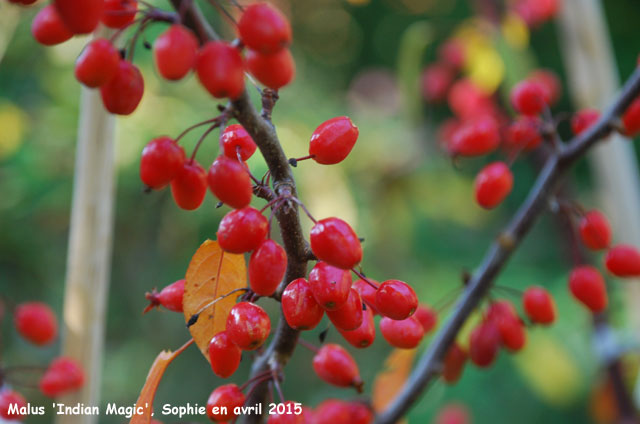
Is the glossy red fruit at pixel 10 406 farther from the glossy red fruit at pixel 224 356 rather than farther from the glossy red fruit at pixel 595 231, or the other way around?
the glossy red fruit at pixel 595 231

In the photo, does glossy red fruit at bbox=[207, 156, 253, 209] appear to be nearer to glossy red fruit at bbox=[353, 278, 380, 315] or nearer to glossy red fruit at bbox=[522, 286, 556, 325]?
glossy red fruit at bbox=[353, 278, 380, 315]

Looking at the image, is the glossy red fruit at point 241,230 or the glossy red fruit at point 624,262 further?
the glossy red fruit at point 624,262

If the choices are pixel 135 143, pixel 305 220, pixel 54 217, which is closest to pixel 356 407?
pixel 305 220

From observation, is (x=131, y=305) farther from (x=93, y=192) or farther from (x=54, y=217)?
(x=93, y=192)

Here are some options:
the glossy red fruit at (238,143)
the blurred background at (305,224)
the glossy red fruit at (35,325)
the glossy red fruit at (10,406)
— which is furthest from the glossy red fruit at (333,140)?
the blurred background at (305,224)

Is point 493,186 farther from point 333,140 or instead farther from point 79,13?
point 79,13

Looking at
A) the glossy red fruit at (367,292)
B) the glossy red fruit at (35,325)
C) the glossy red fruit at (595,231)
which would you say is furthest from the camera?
the glossy red fruit at (35,325)
